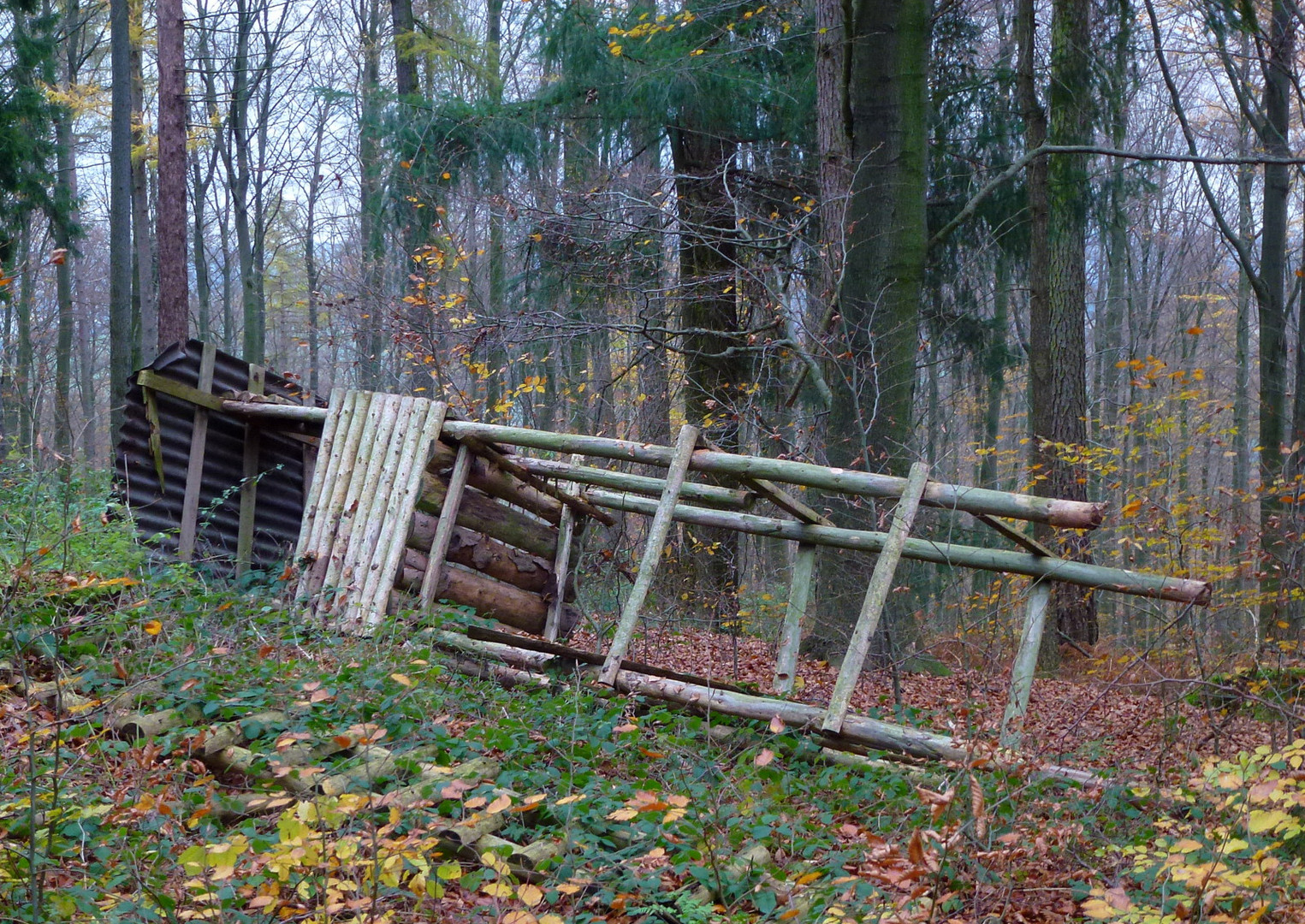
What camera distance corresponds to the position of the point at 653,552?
6238mm

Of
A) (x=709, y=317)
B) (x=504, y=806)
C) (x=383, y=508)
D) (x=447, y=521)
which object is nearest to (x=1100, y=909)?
(x=504, y=806)

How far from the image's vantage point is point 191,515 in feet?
27.6

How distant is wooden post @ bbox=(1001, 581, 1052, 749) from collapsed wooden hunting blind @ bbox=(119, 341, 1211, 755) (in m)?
0.02

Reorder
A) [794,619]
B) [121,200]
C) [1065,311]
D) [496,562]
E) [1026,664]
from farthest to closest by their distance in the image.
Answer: [121,200], [1065,311], [496,562], [794,619], [1026,664]

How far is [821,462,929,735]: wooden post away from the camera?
5582 mm

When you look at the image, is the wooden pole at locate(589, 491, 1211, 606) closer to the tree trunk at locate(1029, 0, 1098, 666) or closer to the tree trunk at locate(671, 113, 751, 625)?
the tree trunk at locate(671, 113, 751, 625)

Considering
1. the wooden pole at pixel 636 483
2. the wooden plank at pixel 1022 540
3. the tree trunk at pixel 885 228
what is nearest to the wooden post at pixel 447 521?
the wooden pole at pixel 636 483

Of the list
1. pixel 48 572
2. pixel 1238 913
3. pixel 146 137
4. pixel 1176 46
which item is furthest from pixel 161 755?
pixel 146 137

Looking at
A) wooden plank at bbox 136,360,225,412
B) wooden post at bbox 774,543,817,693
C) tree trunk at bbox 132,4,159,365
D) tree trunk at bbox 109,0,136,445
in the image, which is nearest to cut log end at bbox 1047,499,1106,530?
wooden post at bbox 774,543,817,693

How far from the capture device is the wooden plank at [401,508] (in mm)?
7270

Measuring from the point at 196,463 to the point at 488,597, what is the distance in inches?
111

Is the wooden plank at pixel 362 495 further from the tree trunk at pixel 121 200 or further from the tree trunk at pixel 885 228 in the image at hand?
the tree trunk at pixel 121 200

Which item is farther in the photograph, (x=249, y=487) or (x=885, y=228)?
(x=885, y=228)

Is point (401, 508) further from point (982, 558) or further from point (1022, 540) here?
point (1022, 540)
